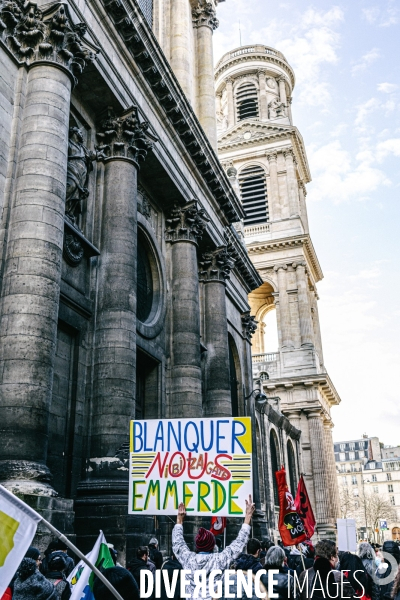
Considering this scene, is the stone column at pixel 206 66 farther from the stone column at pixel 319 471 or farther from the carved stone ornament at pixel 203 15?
the stone column at pixel 319 471

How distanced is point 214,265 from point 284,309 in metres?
27.7

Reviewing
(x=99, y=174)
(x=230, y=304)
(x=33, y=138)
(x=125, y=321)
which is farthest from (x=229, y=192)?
(x=33, y=138)

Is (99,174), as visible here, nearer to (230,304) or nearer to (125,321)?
(125,321)

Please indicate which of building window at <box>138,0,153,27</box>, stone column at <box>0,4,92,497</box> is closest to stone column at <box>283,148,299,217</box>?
building window at <box>138,0,153,27</box>

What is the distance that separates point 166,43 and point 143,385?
1572cm

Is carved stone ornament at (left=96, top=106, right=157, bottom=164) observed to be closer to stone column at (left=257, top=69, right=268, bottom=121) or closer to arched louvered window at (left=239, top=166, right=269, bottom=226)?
arched louvered window at (left=239, top=166, right=269, bottom=226)

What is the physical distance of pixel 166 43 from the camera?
25.6 m

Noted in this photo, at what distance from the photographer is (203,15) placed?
2964 centimetres

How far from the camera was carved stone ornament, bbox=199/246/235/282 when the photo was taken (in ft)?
77.6

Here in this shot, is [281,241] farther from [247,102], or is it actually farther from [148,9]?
[148,9]

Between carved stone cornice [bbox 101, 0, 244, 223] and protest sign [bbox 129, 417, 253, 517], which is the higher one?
carved stone cornice [bbox 101, 0, 244, 223]

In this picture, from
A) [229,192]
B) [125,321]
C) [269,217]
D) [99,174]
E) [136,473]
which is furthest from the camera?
[269,217]

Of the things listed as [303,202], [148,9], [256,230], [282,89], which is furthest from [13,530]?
[282,89]

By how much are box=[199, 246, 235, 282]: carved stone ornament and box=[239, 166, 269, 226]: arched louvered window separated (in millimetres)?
32313
